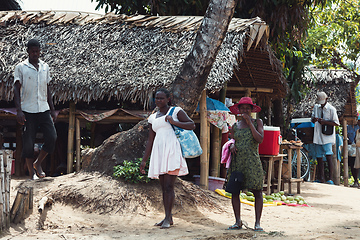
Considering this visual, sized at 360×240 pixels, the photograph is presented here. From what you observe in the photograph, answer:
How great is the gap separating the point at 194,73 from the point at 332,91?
28.7 feet

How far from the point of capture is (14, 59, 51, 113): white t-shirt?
18.5 feet

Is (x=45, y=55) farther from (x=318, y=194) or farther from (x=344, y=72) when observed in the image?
(x=344, y=72)

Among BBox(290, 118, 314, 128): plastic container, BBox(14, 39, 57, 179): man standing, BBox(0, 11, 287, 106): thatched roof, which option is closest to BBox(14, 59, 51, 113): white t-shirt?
BBox(14, 39, 57, 179): man standing

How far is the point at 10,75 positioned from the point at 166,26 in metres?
3.14

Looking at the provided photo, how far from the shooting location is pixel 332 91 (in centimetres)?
1371

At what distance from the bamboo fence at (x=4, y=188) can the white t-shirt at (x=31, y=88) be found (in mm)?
1233

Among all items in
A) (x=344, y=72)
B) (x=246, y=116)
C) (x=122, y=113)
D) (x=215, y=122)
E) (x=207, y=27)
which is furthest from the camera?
(x=344, y=72)

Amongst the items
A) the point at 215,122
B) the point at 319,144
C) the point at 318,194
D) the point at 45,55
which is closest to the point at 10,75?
the point at 45,55

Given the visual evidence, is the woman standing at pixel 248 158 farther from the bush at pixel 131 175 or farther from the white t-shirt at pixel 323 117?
the white t-shirt at pixel 323 117

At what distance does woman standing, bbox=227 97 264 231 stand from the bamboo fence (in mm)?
2260

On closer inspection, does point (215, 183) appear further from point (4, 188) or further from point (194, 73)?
point (4, 188)

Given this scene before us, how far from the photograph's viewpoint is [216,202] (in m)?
6.47

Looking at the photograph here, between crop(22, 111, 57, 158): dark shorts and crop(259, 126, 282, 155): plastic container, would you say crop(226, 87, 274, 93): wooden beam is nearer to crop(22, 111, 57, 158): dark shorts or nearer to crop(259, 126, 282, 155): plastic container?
crop(259, 126, 282, 155): plastic container

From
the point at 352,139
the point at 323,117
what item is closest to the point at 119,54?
the point at 323,117
